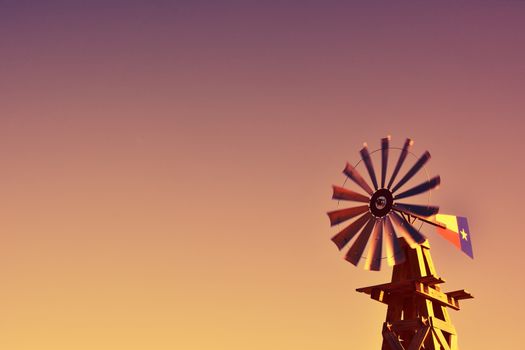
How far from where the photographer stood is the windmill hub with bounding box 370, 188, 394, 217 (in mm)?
16391

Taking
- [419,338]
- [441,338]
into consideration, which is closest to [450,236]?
[441,338]

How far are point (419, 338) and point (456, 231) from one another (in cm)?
410

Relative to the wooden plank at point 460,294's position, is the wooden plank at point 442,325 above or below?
below

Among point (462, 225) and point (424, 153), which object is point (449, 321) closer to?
point (462, 225)

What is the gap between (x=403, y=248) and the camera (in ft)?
53.7

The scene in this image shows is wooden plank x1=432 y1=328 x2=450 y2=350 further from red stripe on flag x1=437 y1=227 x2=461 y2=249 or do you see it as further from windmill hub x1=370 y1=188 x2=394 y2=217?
windmill hub x1=370 y1=188 x2=394 y2=217

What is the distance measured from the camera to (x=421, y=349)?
49.3 feet

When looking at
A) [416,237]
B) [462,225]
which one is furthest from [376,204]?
[462,225]

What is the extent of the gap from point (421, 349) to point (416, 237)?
10.8 ft

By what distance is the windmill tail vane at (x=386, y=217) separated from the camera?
50.6 feet

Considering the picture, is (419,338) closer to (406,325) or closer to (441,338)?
(406,325)

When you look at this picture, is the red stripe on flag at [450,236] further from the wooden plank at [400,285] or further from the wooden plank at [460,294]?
the wooden plank at [400,285]

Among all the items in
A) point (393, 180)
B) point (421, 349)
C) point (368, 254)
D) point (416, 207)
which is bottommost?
point (421, 349)

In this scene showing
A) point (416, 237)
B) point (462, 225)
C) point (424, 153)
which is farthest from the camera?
point (462, 225)
